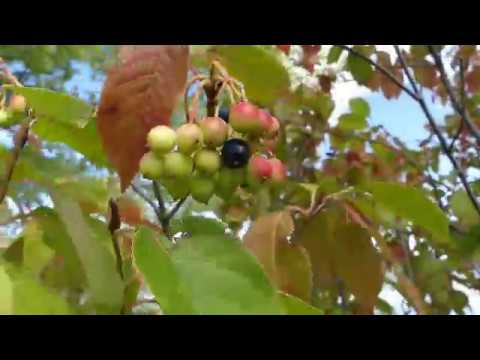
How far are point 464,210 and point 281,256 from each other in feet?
4.19

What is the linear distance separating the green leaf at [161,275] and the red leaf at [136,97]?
0.12 m

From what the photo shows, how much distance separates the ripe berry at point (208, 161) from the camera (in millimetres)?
813

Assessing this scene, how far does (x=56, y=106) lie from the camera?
783mm

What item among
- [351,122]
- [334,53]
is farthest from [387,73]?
[351,122]

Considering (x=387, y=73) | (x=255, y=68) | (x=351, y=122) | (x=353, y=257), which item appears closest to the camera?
(x=255, y=68)

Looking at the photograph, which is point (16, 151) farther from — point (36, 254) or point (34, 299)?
point (36, 254)

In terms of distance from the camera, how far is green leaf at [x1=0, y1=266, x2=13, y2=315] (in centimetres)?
56

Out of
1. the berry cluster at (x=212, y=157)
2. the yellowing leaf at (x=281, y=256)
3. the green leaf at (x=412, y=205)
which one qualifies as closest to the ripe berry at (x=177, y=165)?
the berry cluster at (x=212, y=157)

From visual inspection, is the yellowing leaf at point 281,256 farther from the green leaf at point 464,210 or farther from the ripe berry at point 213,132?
the green leaf at point 464,210

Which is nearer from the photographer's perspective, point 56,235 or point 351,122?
point 56,235

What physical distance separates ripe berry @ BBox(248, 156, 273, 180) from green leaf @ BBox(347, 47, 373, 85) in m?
1.55

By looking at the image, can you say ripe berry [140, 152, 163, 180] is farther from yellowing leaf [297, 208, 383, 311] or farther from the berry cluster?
yellowing leaf [297, 208, 383, 311]
